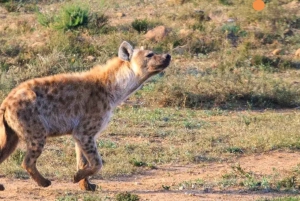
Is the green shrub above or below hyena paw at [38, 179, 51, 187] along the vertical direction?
below

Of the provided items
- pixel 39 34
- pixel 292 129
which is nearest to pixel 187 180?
pixel 292 129

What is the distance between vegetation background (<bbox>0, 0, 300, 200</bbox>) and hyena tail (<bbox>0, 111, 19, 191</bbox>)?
2.14 ft

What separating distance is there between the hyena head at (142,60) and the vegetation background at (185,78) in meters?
1.07

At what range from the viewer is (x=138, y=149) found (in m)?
9.11

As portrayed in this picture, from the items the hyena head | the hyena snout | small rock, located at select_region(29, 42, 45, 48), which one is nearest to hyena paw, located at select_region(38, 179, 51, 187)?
the hyena head

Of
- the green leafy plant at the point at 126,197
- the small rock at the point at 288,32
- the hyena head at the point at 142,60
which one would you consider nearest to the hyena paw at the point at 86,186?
the green leafy plant at the point at 126,197

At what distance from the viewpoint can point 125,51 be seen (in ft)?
26.0

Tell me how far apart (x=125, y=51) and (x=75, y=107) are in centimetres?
92

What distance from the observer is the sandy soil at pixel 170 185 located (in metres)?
7.09

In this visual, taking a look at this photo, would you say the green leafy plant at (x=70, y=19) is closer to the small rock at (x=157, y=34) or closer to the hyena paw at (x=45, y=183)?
the small rock at (x=157, y=34)

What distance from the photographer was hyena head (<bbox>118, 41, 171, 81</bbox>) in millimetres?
7883

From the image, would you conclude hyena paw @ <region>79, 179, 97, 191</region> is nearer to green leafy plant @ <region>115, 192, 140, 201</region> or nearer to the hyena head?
green leafy plant @ <region>115, 192, 140, 201</region>

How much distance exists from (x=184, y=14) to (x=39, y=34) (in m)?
3.84

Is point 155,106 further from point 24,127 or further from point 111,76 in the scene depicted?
point 24,127
